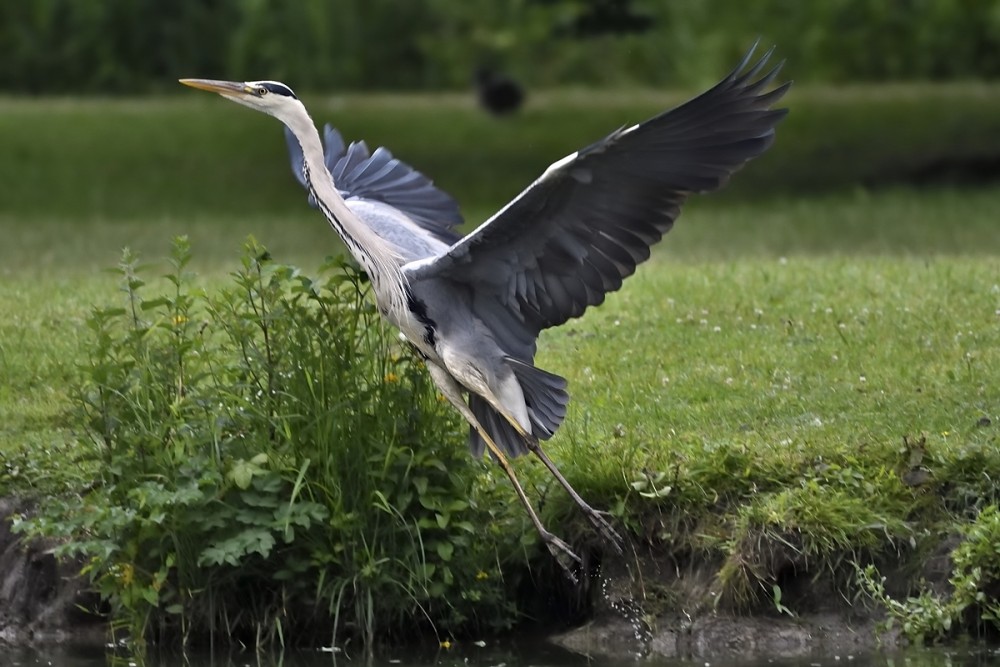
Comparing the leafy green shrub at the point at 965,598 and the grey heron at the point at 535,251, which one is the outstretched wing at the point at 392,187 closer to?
the grey heron at the point at 535,251

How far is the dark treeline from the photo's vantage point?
20.4 m

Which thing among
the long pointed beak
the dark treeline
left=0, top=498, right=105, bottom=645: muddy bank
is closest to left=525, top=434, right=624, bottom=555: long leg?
the long pointed beak

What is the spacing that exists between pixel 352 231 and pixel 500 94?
14217mm

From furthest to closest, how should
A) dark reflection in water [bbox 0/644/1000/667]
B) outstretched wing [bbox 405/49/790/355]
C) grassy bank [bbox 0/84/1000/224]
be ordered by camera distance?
1. grassy bank [bbox 0/84/1000/224]
2. dark reflection in water [bbox 0/644/1000/667]
3. outstretched wing [bbox 405/49/790/355]

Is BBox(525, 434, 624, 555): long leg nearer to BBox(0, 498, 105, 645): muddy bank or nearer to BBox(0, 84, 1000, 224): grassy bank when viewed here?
BBox(0, 498, 105, 645): muddy bank

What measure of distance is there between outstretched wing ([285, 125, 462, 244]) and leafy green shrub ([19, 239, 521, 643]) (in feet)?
4.17

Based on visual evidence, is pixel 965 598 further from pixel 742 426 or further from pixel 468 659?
pixel 468 659

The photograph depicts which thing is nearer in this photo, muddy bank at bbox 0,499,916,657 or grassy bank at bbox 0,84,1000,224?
muddy bank at bbox 0,499,916,657

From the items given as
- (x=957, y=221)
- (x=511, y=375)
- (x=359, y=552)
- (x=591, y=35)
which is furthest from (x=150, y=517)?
(x=591, y=35)

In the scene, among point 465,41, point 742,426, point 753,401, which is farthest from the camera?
point 465,41

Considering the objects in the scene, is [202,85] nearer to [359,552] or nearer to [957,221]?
[359,552]

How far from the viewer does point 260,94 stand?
634 centimetres

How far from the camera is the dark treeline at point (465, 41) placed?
20422 mm

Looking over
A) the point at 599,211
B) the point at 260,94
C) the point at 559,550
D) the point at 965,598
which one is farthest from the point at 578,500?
the point at 260,94
